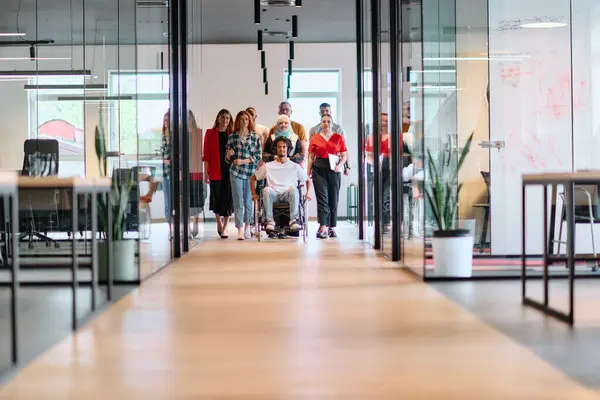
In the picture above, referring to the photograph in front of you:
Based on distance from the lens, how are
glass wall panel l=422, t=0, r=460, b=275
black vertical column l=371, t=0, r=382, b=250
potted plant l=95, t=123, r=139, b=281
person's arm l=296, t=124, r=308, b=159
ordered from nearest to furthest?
potted plant l=95, t=123, r=139, b=281 < glass wall panel l=422, t=0, r=460, b=275 < black vertical column l=371, t=0, r=382, b=250 < person's arm l=296, t=124, r=308, b=159

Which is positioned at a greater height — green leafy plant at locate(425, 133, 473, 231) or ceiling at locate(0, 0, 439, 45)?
ceiling at locate(0, 0, 439, 45)

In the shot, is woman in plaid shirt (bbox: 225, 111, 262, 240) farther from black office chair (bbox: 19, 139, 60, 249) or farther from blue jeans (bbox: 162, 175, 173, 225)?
blue jeans (bbox: 162, 175, 173, 225)

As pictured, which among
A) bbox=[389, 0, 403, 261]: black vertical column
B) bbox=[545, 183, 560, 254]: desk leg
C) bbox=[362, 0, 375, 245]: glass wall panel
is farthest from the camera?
bbox=[362, 0, 375, 245]: glass wall panel

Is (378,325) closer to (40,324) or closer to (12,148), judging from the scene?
(40,324)

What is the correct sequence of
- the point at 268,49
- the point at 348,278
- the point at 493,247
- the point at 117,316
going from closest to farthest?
1. the point at 117,316
2. the point at 348,278
3. the point at 493,247
4. the point at 268,49

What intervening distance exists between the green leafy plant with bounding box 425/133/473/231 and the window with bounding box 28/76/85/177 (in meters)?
2.73

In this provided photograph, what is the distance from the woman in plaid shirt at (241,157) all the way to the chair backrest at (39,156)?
9.21 feet

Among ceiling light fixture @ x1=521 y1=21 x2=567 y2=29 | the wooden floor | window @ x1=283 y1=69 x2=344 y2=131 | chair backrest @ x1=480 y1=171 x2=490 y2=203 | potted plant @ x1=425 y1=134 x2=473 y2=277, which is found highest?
window @ x1=283 y1=69 x2=344 y2=131

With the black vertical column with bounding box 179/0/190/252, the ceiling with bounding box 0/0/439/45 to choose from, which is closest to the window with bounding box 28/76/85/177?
the ceiling with bounding box 0/0/439/45

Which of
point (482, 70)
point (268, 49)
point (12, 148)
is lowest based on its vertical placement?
point (12, 148)

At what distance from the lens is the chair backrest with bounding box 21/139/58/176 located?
814 cm

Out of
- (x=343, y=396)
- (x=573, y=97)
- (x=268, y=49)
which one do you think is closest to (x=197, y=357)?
(x=343, y=396)

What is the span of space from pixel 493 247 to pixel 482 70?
1.30 meters

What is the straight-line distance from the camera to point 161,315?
15.0 feet
